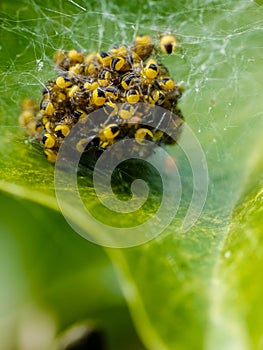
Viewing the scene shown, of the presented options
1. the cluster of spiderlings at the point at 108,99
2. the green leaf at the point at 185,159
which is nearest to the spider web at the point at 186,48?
the green leaf at the point at 185,159

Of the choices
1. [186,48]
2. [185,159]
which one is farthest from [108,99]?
[186,48]

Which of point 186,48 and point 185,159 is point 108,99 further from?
point 186,48

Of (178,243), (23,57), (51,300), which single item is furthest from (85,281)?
(23,57)

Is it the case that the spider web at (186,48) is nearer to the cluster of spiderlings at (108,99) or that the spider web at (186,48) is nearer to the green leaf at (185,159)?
the green leaf at (185,159)

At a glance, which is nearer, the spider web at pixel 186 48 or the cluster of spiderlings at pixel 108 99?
A: the cluster of spiderlings at pixel 108 99

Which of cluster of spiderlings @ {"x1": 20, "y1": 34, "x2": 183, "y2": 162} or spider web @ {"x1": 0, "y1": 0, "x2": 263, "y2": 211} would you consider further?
spider web @ {"x1": 0, "y1": 0, "x2": 263, "y2": 211}

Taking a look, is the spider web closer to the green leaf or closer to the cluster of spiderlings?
the green leaf

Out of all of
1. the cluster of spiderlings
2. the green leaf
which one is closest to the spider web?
the green leaf
